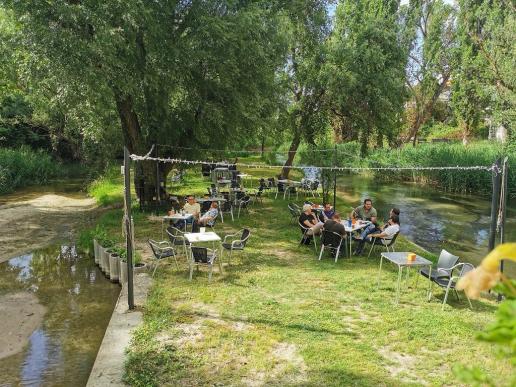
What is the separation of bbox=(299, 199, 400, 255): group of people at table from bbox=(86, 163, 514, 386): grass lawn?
0.73 meters

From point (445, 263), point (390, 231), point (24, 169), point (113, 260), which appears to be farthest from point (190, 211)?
point (24, 169)

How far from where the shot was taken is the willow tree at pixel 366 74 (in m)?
→ 17.4

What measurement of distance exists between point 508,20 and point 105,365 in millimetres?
23183

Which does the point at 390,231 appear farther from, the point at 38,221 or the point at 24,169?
the point at 24,169

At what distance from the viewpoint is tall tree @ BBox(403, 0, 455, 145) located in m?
32.5

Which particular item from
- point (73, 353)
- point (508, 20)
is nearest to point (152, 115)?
point (73, 353)

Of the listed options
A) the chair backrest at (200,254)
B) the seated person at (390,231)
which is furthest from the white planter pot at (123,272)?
the seated person at (390,231)

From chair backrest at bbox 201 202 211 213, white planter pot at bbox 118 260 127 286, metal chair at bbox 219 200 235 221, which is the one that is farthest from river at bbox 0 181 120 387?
metal chair at bbox 219 200 235 221

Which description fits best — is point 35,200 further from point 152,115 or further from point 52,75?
point 52,75

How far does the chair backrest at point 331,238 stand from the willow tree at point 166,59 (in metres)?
5.53

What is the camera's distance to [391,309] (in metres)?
7.03

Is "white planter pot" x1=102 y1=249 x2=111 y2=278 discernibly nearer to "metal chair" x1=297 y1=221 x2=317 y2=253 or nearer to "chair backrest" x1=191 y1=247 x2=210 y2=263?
"chair backrest" x1=191 y1=247 x2=210 y2=263

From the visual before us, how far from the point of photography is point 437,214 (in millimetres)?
17422

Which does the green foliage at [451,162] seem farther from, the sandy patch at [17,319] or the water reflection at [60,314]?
the sandy patch at [17,319]
